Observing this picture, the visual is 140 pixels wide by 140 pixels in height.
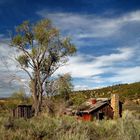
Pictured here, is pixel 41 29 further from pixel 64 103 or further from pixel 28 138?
pixel 28 138

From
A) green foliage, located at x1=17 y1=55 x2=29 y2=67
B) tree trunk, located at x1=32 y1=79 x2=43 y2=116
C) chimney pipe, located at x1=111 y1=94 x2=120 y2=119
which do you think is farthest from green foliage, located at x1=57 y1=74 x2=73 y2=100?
chimney pipe, located at x1=111 y1=94 x2=120 y2=119

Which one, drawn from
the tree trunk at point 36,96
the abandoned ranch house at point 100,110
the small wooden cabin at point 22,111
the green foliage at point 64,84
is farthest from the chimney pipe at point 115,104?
the small wooden cabin at point 22,111

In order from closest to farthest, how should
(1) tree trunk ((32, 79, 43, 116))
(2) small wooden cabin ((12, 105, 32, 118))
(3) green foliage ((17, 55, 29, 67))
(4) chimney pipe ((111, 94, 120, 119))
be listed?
(2) small wooden cabin ((12, 105, 32, 118)), (1) tree trunk ((32, 79, 43, 116)), (3) green foliage ((17, 55, 29, 67)), (4) chimney pipe ((111, 94, 120, 119))

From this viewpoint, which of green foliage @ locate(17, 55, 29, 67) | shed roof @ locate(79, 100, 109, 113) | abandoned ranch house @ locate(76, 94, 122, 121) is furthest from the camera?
abandoned ranch house @ locate(76, 94, 122, 121)

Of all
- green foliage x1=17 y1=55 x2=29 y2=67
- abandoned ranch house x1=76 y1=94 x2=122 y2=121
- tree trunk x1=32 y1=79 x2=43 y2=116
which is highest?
green foliage x1=17 y1=55 x2=29 y2=67

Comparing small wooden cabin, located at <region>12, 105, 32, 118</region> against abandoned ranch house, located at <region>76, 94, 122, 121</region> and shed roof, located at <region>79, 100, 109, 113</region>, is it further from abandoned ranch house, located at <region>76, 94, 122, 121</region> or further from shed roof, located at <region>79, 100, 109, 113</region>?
shed roof, located at <region>79, 100, 109, 113</region>

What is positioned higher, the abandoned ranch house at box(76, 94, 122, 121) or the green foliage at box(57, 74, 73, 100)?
the green foliage at box(57, 74, 73, 100)

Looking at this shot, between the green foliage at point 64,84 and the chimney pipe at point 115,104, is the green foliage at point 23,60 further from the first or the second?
the chimney pipe at point 115,104

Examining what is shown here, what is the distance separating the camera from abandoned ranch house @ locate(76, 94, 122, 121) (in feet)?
165

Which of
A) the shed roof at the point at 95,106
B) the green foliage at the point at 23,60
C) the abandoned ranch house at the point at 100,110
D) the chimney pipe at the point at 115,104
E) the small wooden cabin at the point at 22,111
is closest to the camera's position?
the small wooden cabin at the point at 22,111

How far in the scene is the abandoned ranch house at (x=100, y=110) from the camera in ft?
165

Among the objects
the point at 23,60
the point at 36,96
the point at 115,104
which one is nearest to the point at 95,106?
the point at 115,104

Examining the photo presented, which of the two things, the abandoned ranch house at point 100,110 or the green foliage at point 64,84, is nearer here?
the green foliage at point 64,84

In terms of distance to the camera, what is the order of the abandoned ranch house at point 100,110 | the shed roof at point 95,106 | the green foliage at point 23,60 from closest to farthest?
the green foliage at point 23,60
the shed roof at point 95,106
the abandoned ranch house at point 100,110
